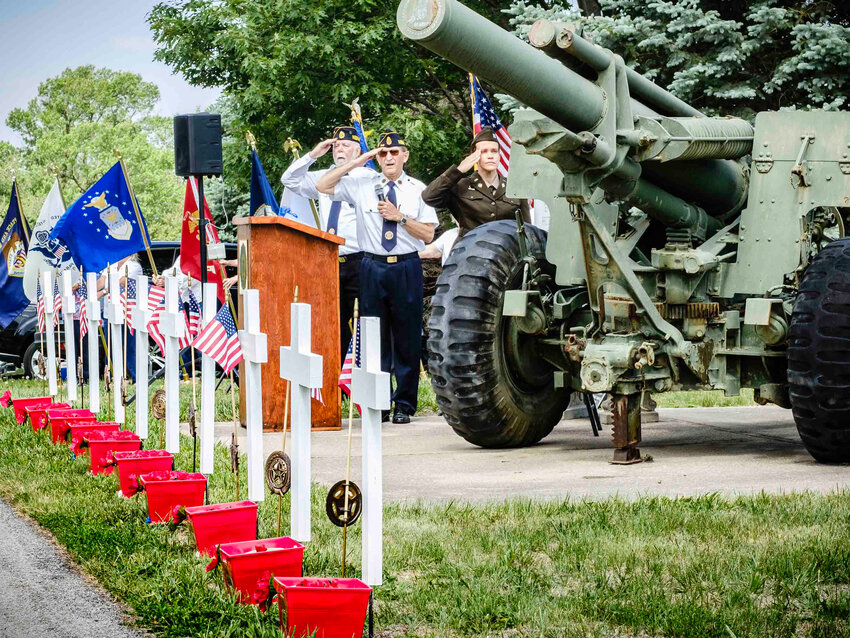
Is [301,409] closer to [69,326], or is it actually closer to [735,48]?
[69,326]

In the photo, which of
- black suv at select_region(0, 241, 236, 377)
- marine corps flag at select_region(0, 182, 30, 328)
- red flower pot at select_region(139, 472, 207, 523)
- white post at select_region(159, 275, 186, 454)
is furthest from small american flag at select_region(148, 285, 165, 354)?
black suv at select_region(0, 241, 236, 377)

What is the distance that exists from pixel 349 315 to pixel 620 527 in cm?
601

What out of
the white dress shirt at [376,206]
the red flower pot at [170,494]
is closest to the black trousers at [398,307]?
the white dress shirt at [376,206]

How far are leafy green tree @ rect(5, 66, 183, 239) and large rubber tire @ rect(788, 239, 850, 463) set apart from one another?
3872 cm

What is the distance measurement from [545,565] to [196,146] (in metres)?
5.46

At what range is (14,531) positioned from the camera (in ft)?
21.3

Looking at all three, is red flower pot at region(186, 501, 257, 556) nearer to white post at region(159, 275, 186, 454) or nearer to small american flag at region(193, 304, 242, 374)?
small american flag at region(193, 304, 242, 374)

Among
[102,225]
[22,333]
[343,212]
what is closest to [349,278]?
[343,212]

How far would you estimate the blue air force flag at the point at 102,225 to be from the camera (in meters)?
11.6

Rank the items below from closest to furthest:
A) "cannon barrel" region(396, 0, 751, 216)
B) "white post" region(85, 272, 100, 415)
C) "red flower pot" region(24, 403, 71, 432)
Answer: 1. "cannon barrel" region(396, 0, 751, 216)
2. "white post" region(85, 272, 100, 415)
3. "red flower pot" region(24, 403, 71, 432)

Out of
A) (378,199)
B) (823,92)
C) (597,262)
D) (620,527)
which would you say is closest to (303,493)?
(620,527)

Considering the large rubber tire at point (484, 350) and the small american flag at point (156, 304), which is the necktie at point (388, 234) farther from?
the small american flag at point (156, 304)

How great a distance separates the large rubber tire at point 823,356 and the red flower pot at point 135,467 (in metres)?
3.50

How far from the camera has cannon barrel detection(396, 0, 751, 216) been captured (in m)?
6.11
